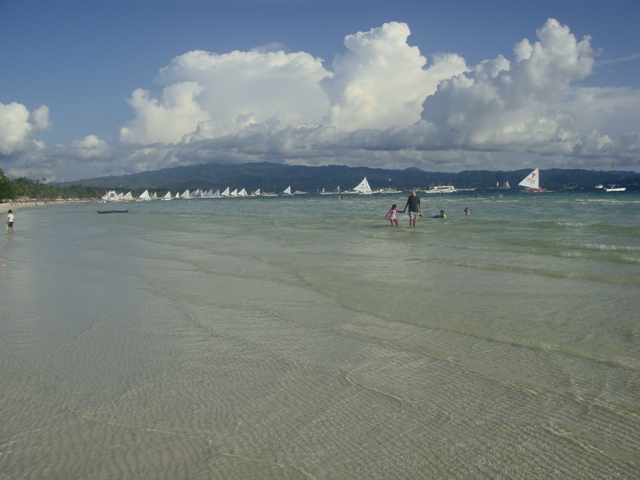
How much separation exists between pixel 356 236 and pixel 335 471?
21.3 meters

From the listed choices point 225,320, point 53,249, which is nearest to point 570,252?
point 225,320

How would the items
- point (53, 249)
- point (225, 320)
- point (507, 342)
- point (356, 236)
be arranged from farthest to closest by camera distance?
point (356, 236)
point (53, 249)
point (225, 320)
point (507, 342)

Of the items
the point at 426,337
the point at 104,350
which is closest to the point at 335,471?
the point at 426,337

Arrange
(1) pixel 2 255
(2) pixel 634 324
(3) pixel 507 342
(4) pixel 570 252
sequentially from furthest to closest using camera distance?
1. (1) pixel 2 255
2. (4) pixel 570 252
3. (2) pixel 634 324
4. (3) pixel 507 342

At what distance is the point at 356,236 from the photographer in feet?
81.6

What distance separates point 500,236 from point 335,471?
20.9 meters

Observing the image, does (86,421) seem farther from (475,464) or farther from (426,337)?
(426,337)

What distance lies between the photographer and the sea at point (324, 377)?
3.96 metres

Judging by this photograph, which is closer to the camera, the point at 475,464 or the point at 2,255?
the point at 475,464

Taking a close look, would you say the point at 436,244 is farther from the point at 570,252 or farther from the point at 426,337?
the point at 426,337

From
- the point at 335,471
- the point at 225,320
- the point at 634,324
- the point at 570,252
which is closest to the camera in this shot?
the point at 335,471

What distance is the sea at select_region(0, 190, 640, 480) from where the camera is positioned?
3957 millimetres

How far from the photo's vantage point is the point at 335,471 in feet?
12.4

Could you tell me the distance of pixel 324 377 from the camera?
5.66m
